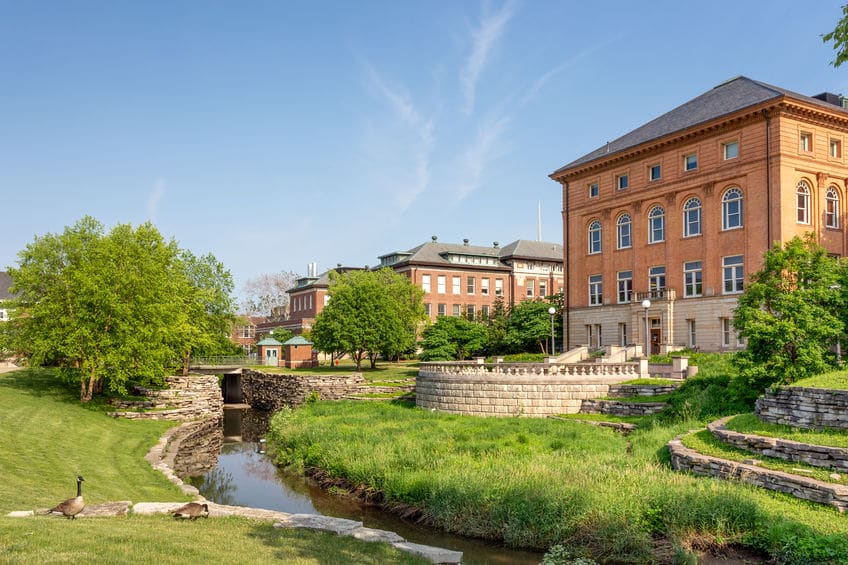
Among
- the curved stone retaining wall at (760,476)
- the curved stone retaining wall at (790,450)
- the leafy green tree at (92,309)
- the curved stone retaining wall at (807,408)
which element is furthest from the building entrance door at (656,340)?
Result: the leafy green tree at (92,309)

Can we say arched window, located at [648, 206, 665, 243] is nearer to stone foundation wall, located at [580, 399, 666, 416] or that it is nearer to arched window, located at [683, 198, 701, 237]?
arched window, located at [683, 198, 701, 237]

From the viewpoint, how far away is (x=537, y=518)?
55.7 feet

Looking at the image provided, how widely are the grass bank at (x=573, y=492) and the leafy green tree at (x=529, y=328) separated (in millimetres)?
28443

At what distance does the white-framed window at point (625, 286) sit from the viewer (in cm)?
5050

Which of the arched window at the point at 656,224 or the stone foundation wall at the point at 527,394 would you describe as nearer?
the stone foundation wall at the point at 527,394

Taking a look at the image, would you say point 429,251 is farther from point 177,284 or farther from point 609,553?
point 609,553

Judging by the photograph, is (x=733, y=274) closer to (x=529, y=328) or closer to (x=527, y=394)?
(x=527, y=394)

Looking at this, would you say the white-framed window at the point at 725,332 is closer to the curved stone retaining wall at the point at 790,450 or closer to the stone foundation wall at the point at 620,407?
the stone foundation wall at the point at 620,407

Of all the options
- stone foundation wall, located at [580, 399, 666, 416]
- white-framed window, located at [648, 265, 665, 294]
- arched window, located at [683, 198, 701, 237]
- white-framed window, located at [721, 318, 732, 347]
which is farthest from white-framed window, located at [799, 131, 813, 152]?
stone foundation wall, located at [580, 399, 666, 416]

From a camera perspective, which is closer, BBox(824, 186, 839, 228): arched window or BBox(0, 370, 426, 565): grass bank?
BBox(0, 370, 426, 565): grass bank

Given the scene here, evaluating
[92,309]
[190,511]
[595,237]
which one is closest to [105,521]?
[190,511]

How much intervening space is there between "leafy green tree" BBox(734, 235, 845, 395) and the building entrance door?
768 inches

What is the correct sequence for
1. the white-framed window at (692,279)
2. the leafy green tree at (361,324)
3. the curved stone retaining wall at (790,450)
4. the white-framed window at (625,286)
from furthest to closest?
the leafy green tree at (361,324), the white-framed window at (625,286), the white-framed window at (692,279), the curved stone retaining wall at (790,450)

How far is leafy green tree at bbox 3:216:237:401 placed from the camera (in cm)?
3666
